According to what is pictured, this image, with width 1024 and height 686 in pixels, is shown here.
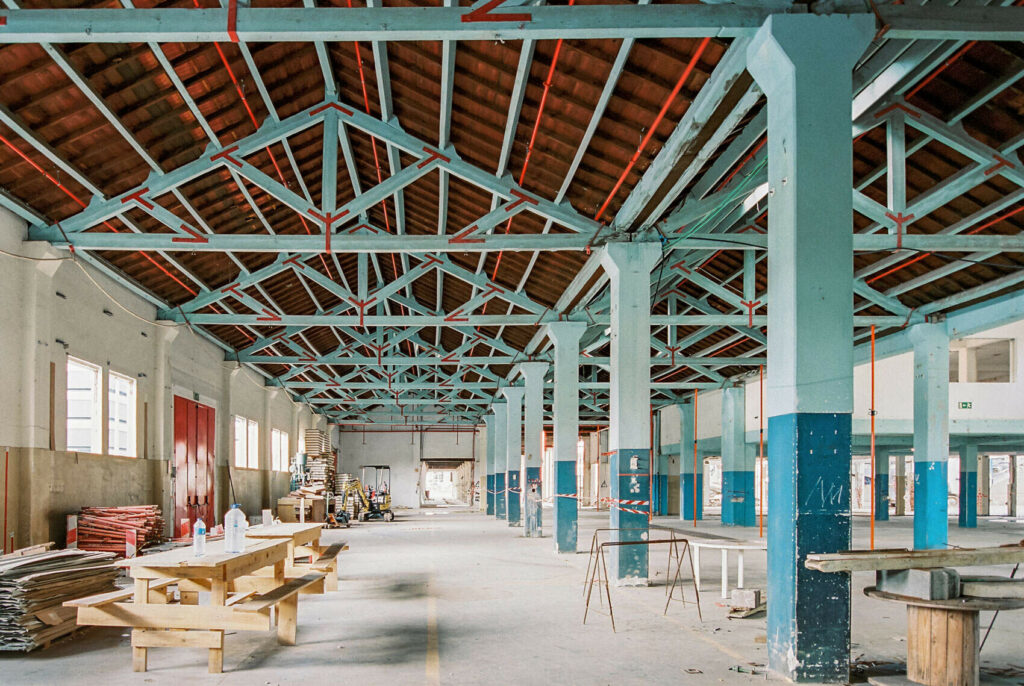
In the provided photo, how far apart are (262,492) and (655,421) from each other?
18103 millimetres

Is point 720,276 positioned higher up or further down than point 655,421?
higher up

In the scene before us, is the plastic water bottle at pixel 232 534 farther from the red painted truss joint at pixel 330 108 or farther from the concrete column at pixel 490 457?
the concrete column at pixel 490 457

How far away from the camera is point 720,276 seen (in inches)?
734

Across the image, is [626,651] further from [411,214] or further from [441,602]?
[411,214]

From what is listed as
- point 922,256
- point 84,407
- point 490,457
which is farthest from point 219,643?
point 490,457

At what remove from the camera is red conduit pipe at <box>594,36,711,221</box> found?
8883mm

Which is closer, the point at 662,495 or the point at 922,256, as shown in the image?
the point at 922,256

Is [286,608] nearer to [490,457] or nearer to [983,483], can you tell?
[490,457]

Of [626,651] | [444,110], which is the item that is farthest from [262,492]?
[626,651]

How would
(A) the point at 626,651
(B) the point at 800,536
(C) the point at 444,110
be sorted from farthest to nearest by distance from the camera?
(C) the point at 444,110 < (A) the point at 626,651 < (B) the point at 800,536

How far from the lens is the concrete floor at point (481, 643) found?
287 inches

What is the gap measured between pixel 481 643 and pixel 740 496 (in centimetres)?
2311

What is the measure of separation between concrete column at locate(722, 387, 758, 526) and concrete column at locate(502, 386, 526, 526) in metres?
7.23

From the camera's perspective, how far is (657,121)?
10.3 m
